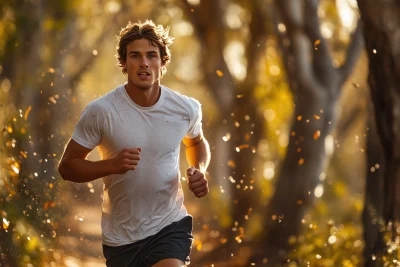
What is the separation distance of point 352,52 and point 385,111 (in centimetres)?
154

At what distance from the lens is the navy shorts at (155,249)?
5.32 m

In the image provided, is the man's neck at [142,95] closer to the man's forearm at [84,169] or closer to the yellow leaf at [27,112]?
the man's forearm at [84,169]

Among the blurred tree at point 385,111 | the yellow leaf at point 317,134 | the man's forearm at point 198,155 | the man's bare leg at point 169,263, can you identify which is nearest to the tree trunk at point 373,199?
the blurred tree at point 385,111

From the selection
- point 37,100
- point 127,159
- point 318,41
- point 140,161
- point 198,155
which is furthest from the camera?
point 37,100

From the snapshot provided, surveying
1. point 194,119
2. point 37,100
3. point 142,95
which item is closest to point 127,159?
point 142,95

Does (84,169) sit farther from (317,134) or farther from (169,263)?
(317,134)

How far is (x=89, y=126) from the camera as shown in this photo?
525 centimetres

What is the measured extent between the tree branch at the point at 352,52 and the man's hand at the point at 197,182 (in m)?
4.31

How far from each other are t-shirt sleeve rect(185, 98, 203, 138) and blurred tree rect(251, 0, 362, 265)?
3.61 m

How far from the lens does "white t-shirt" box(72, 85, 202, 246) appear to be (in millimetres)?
5277

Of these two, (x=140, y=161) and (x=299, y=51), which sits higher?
(x=299, y=51)

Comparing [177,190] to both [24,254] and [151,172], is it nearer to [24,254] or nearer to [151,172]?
[151,172]

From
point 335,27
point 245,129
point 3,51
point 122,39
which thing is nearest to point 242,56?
point 245,129

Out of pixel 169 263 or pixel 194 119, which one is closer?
pixel 169 263
